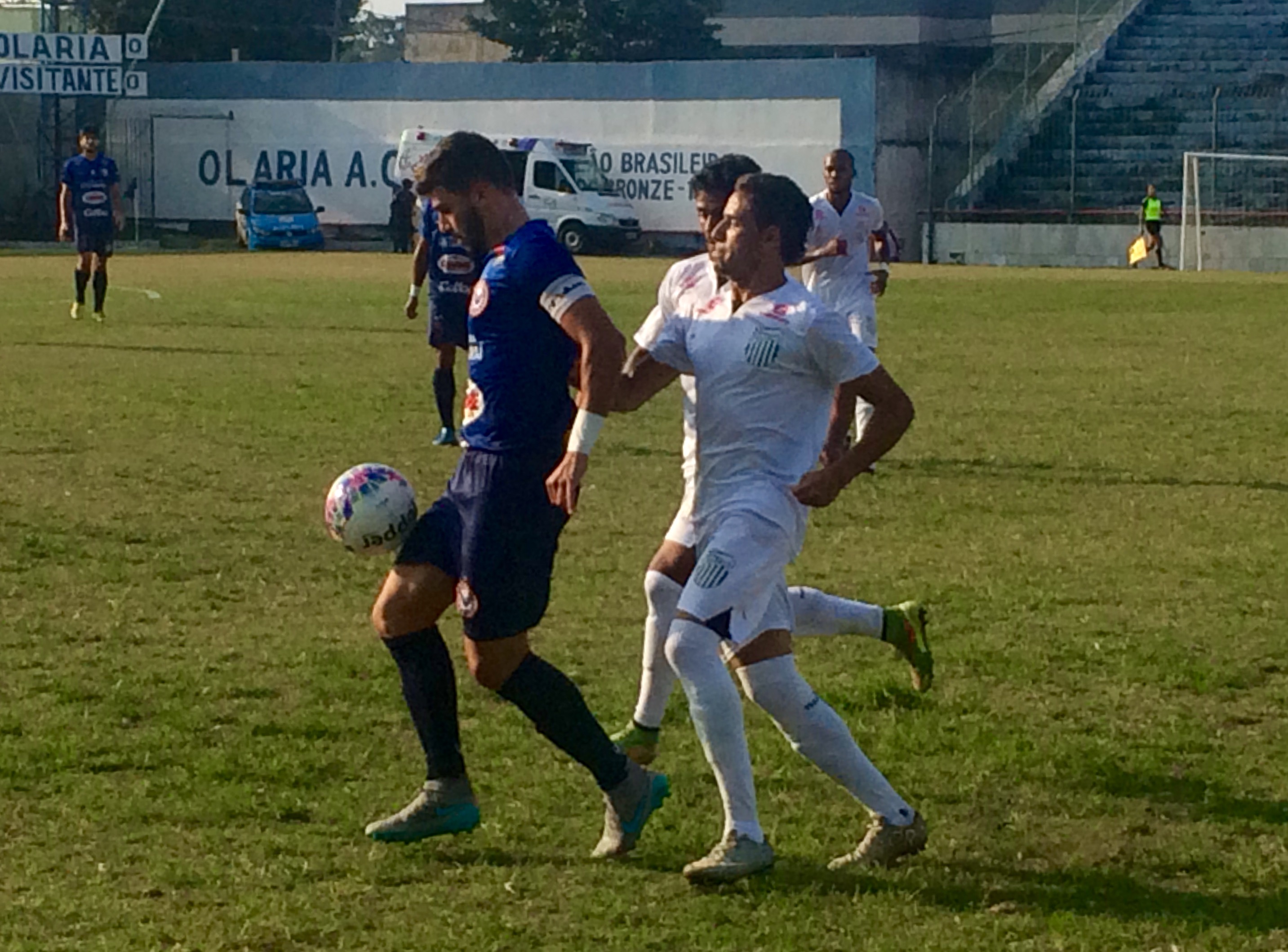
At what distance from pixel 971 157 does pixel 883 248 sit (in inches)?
1533

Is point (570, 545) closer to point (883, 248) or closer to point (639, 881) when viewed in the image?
point (883, 248)

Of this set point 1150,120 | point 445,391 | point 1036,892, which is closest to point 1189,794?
point 1036,892

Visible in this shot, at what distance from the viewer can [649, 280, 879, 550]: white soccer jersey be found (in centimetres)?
561

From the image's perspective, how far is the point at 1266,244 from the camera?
45406 mm

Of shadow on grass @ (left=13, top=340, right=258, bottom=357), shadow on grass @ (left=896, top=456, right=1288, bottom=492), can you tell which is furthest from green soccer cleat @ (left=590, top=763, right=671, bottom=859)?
shadow on grass @ (left=13, top=340, right=258, bottom=357)

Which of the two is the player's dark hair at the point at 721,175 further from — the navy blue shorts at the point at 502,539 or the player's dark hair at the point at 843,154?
the player's dark hair at the point at 843,154

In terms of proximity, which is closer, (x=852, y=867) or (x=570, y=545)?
(x=852, y=867)

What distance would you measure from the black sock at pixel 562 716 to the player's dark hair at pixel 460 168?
1.28 m

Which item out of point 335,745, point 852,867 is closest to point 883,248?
point 335,745

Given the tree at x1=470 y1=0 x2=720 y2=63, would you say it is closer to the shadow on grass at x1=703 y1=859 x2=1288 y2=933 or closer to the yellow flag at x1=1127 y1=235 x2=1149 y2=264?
the yellow flag at x1=1127 y1=235 x2=1149 y2=264

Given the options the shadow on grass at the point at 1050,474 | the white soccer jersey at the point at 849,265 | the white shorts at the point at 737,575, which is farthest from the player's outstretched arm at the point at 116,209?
the white shorts at the point at 737,575

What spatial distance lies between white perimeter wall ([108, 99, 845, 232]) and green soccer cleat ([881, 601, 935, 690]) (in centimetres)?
4292

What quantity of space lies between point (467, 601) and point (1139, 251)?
4066 cm

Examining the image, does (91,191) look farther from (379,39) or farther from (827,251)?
(379,39)
